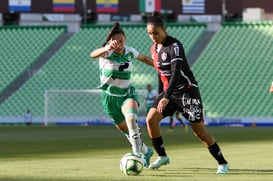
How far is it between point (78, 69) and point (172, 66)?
98.9ft

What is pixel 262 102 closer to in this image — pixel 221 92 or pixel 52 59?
pixel 221 92

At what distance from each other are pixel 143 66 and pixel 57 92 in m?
5.19

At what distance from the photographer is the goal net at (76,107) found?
3647 centimetres

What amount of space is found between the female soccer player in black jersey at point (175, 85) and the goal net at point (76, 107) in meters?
25.9

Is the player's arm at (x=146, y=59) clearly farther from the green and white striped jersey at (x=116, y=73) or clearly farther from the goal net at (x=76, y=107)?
the goal net at (x=76, y=107)

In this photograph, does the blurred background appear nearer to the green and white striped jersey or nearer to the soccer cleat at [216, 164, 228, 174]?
the green and white striped jersey

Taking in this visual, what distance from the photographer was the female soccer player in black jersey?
9719mm

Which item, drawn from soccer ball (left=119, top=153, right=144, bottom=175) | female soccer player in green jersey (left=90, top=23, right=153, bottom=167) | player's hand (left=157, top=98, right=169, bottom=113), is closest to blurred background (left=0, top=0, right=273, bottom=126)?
female soccer player in green jersey (left=90, top=23, right=153, bottom=167)

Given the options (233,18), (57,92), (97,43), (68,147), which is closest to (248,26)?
(233,18)

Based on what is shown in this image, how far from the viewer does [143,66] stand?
39.7 metres

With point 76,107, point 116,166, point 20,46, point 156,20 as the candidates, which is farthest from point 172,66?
point 20,46

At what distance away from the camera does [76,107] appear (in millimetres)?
37406

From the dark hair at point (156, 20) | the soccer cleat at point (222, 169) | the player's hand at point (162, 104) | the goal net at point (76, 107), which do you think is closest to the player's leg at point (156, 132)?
the player's hand at point (162, 104)

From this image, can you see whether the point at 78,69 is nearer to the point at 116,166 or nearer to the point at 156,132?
the point at 116,166
